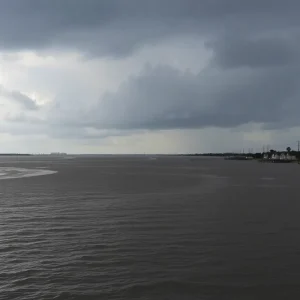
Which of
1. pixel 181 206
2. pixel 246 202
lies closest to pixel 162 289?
pixel 181 206

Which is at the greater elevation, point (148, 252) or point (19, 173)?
point (19, 173)

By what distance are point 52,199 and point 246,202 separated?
1847cm

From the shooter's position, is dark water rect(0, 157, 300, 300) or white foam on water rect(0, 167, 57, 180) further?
white foam on water rect(0, 167, 57, 180)

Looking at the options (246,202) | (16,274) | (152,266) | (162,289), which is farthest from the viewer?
(246,202)

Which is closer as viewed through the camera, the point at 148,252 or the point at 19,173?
the point at 148,252

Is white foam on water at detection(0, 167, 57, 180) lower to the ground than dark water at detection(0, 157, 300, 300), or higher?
higher

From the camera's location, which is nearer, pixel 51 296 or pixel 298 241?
pixel 51 296

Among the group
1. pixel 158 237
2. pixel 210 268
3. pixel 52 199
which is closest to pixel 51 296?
pixel 210 268

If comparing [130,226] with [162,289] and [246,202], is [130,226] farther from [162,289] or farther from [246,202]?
[246,202]

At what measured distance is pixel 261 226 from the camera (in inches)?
926

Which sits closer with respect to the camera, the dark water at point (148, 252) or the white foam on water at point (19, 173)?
the dark water at point (148, 252)

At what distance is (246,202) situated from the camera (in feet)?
117

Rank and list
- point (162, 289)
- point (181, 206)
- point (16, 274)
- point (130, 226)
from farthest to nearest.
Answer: point (181, 206), point (130, 226), point (16, 274), point (162, 289)

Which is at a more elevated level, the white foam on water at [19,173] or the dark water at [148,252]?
the white foam on water at [19,173]
